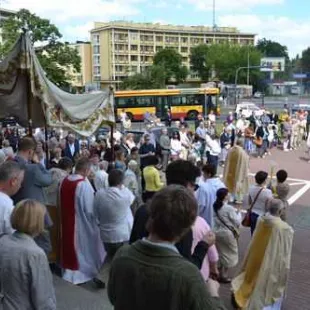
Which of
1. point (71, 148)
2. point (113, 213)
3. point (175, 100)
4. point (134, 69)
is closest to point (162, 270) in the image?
point (113, 213)

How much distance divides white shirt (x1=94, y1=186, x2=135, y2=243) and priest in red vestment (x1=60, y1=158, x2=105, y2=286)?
17cm

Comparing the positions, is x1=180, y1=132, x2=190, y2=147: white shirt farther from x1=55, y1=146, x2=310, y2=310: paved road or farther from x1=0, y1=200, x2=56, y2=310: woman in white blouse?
x1=0, y1=200, x2=56, y2=310: woman in white blouse

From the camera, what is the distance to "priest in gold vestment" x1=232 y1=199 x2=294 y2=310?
564 centimetres

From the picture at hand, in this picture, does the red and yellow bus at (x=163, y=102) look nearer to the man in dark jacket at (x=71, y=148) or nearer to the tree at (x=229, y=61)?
the man in dark jacket at (x=71, y=148)

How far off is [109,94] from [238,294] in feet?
15.7

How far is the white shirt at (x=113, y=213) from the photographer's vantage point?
6.35 m

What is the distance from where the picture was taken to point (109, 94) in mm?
9375

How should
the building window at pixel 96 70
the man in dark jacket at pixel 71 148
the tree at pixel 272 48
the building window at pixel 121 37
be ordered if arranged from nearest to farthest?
the man in dark jacket at pixel 71 148
the building window at pixel 121 37
the building window at pixel 96 70
the tree at pixel 272 48

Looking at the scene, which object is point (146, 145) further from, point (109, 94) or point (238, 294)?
point (238, 294)

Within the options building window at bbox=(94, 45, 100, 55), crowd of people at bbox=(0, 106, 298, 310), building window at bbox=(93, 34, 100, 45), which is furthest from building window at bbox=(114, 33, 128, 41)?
crowd of people at bbox=(0, 106, 298, 310)

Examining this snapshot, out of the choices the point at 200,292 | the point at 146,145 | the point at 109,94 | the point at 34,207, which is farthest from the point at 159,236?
the point at 146,145

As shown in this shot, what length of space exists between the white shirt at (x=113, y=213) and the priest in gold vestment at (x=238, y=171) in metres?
5.88

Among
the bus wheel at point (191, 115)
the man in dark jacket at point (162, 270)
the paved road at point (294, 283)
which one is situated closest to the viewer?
the man in dark jacket at point (162, 270)

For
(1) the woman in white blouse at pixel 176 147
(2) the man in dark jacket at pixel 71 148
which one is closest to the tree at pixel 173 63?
(1) the woman in white blouse at pixel 176 147
